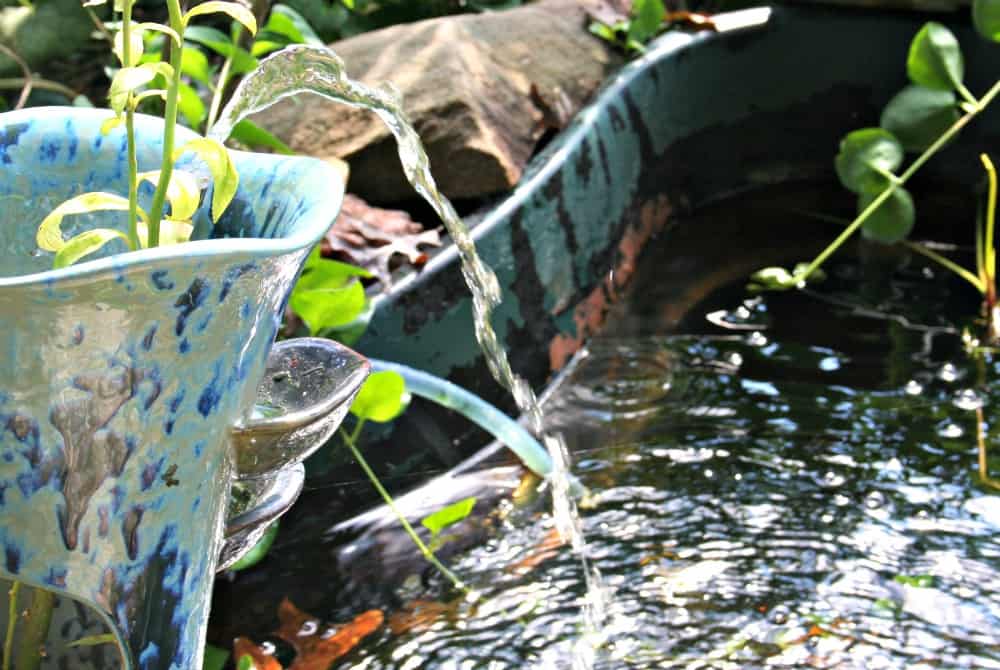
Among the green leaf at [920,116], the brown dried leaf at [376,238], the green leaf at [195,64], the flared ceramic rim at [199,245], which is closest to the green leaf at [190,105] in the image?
the green leaf at [195,64]

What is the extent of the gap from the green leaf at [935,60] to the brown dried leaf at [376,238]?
116 centimetres

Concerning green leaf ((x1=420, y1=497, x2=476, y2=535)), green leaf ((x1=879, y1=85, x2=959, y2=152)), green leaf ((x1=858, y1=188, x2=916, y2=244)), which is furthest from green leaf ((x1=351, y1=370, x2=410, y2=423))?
green leaf ((x1=879, y1=85, x2=959, y2=152))

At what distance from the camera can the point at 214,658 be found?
4.33 feet

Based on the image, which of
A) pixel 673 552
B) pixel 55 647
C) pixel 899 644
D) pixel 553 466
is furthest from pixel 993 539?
pixel 55 647

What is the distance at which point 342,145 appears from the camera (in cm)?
205

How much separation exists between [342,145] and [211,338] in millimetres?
1332

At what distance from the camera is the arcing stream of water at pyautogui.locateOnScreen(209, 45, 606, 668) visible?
43.8 inches

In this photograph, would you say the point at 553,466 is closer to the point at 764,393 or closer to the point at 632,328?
the point at 764,393

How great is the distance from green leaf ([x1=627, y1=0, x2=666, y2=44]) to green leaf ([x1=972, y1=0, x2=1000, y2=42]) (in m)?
0.62

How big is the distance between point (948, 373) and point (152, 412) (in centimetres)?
160

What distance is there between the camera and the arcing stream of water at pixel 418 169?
111cm

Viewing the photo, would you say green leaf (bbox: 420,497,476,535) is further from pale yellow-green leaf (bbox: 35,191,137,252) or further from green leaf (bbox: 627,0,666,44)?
green leaf (bbox: 627,0,666,44)

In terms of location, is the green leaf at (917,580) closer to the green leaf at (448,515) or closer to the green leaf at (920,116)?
the green leaf at (448,515)

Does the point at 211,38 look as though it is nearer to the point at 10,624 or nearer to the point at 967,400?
the point at 10,624
